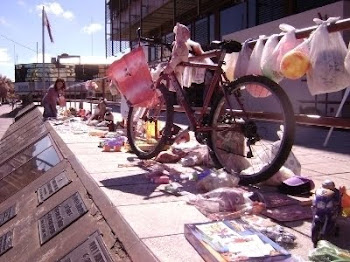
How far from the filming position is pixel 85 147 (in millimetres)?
6637

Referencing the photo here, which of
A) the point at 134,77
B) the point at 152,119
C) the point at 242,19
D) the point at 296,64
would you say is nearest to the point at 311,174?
the point at 296,64

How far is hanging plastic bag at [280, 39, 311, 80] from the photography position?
3.25 metres

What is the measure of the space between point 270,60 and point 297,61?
1.74 ft

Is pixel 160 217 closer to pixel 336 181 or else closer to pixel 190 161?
pixel 190 161

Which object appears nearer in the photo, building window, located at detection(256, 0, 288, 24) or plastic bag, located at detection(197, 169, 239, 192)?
plastic bag, located at detection(197, 169, 239, 192)

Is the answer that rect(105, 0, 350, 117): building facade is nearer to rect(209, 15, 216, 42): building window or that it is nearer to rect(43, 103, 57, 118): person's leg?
rect(209, 15, 216, 42): building window

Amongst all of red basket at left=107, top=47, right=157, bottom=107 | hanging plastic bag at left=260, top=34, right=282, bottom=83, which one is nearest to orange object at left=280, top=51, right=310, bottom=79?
hanging plastic bag at left=260, top=34, right=282, bottom=83

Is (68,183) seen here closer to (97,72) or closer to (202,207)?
(202,207)

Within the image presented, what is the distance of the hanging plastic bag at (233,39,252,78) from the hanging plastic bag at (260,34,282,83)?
0.41 metres

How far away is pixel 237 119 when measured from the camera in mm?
4191

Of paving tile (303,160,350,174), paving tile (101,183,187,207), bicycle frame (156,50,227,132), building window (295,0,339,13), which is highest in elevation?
building window (295,0,339,13)

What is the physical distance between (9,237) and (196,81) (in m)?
2.72

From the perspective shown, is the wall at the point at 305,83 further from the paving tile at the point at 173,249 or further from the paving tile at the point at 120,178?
the paving tile at the point at 173,249

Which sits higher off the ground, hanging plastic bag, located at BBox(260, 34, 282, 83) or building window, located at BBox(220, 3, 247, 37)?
building window, located at BBox(220, 3, 247, 37)
